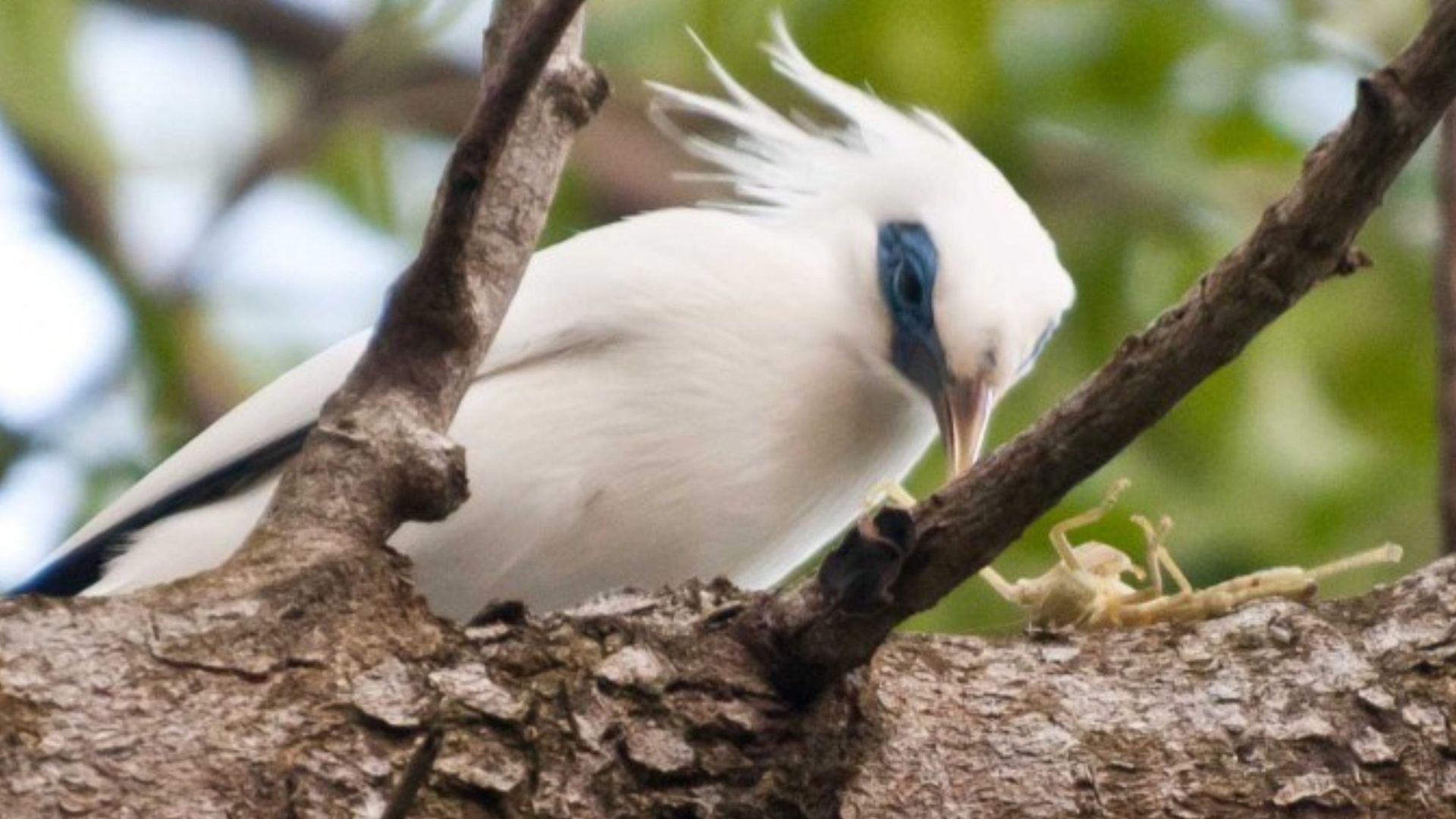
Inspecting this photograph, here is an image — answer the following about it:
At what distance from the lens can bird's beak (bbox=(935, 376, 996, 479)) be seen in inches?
143

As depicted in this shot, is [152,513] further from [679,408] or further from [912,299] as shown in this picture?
[912,299]

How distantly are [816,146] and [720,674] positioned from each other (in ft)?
6.89

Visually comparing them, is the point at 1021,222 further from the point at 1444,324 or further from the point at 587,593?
the point at 1444,324

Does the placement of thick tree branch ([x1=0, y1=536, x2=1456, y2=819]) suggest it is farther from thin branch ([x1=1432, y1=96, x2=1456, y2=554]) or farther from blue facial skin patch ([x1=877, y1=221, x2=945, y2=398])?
blue facial skin patch ([x1=877, y1=221, x2=945, y2=398])

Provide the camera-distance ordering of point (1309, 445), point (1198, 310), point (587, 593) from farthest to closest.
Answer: point (1309, 445)
point (587, 593)
point (1198, 310)

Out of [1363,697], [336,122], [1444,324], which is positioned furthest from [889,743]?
[336,122]

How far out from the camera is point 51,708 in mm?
2227

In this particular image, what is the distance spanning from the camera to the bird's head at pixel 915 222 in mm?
3717

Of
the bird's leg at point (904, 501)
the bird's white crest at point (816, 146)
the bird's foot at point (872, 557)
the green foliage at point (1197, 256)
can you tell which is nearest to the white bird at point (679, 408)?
the bird's white crest at point (816, 146)

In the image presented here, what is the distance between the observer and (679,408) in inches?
142

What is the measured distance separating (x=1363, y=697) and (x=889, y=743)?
19.6 inches

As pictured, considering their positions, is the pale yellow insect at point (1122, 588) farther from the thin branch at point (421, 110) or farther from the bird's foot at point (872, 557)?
the thin branch at point (421, 110)

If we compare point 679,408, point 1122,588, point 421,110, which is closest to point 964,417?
point 679,408

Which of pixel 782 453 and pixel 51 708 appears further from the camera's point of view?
pixel 782 453
